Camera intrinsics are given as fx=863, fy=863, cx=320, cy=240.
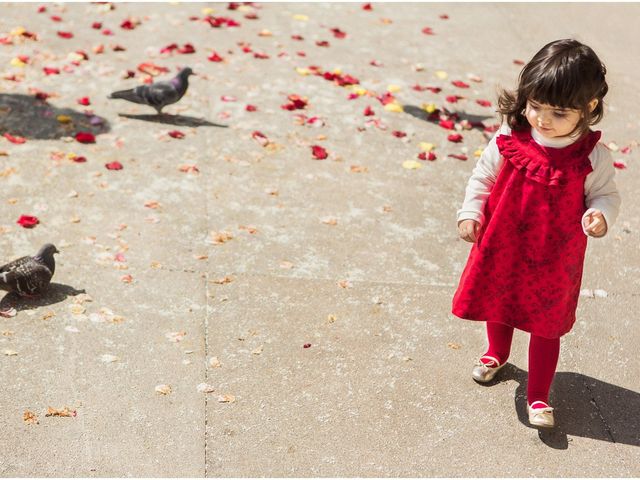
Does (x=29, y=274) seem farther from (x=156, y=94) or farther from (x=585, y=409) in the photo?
(x=585, y=409)

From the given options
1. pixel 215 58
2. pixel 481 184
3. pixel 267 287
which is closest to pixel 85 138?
pixel 215 58

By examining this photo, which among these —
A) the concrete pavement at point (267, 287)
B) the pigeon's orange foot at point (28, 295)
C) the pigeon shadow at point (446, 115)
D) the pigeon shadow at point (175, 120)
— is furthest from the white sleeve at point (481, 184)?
the pigeon shadow at point (446, 115)

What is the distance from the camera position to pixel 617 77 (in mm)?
8523

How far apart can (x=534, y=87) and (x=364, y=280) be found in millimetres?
1925

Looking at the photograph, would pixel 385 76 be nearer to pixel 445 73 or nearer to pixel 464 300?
pixel 445 73

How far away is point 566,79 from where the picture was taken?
327 cm

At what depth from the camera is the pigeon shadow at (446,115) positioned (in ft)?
23.5

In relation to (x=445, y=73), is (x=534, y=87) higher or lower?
higher

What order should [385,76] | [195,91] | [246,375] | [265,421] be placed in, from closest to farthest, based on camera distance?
1. [265,421]
2. [246,375]
3. [195,91]
4. [385,76]

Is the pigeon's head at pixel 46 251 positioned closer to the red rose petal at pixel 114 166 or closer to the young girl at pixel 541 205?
the red rose petal at pixel 114 166

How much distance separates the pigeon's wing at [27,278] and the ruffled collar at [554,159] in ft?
7.96

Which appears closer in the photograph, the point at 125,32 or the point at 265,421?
the point at 265,421

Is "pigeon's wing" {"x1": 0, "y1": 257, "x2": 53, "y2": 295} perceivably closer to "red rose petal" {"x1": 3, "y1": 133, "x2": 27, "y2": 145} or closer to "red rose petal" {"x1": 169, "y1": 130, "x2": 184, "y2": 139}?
"red rose petal" {"x1": 3, "y1": 133, "x2": 27, "y2": 145}

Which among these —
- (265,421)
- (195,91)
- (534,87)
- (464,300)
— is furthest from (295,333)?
(195,91)
